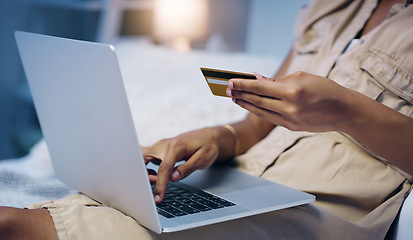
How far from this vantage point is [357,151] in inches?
31.6

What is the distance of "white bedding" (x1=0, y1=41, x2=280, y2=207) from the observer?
1.02 meters

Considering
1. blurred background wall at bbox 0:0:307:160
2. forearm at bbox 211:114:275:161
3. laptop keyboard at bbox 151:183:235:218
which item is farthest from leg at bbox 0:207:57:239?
blurred background wall at bbox 0:0:307:160

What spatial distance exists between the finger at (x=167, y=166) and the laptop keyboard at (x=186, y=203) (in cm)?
2

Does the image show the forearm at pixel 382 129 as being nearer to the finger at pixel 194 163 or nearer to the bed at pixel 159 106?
the bed at pixel 159 106

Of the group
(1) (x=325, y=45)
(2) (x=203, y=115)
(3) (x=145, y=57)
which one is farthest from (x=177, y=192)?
(3) (x=145, y=57)

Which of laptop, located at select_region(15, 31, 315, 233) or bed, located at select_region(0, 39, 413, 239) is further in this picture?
bed, located at select_region(0, 39, 413, 239)

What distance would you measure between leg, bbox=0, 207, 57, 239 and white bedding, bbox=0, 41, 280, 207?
0.33 metres

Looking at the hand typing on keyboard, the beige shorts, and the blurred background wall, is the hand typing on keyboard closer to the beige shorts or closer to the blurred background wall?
the beige shorts

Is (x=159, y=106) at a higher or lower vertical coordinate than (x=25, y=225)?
lower

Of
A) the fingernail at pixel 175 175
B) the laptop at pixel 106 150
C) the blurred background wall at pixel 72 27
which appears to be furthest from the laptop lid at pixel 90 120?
the blurred background wall at pixel 72 27

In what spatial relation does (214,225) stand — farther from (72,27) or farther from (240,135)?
(72,27)

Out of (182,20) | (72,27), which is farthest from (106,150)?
(72,27)

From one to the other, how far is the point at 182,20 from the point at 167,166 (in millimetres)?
1872

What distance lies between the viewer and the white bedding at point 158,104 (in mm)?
1023
